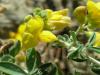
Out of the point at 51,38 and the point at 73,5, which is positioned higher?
the point at 73,5

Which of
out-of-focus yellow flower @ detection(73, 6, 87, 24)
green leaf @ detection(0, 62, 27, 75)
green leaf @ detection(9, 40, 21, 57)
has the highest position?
out-of-focus yellow flower @ detection(73, 6, 87, 24)

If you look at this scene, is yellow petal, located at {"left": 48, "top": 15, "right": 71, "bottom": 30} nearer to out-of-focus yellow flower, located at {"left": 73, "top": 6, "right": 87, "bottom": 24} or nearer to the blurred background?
out-of-focus yellow flower, located at {"left": 73, "top": 6, "right": 87, "bottom": 24}

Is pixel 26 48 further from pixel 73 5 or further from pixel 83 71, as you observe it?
pixel 73 5

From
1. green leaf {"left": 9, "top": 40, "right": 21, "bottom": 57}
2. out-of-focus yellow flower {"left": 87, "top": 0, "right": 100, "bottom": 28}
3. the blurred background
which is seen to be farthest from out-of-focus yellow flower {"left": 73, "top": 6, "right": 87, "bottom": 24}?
the blurred background

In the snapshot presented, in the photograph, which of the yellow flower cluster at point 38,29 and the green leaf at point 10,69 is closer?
the green leaf at point 10,69

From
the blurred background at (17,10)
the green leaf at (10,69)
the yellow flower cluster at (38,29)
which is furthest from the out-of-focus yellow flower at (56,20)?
the blurred background at (17,10)

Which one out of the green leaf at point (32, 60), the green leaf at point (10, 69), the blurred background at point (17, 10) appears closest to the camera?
the green leaf at point (10, 69)

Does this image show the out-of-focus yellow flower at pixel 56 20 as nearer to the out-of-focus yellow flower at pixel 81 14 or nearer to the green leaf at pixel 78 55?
the out-of-focus yellow flower at pixel 81 14

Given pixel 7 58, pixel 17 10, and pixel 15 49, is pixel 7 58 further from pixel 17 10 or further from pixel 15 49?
pixel 17 10

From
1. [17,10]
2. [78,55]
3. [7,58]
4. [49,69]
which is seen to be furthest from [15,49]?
[17,10]

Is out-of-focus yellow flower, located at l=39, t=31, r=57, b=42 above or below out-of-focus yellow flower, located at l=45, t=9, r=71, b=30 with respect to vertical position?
below

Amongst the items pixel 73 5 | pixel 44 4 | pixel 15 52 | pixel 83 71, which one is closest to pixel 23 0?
pixel 44 4
